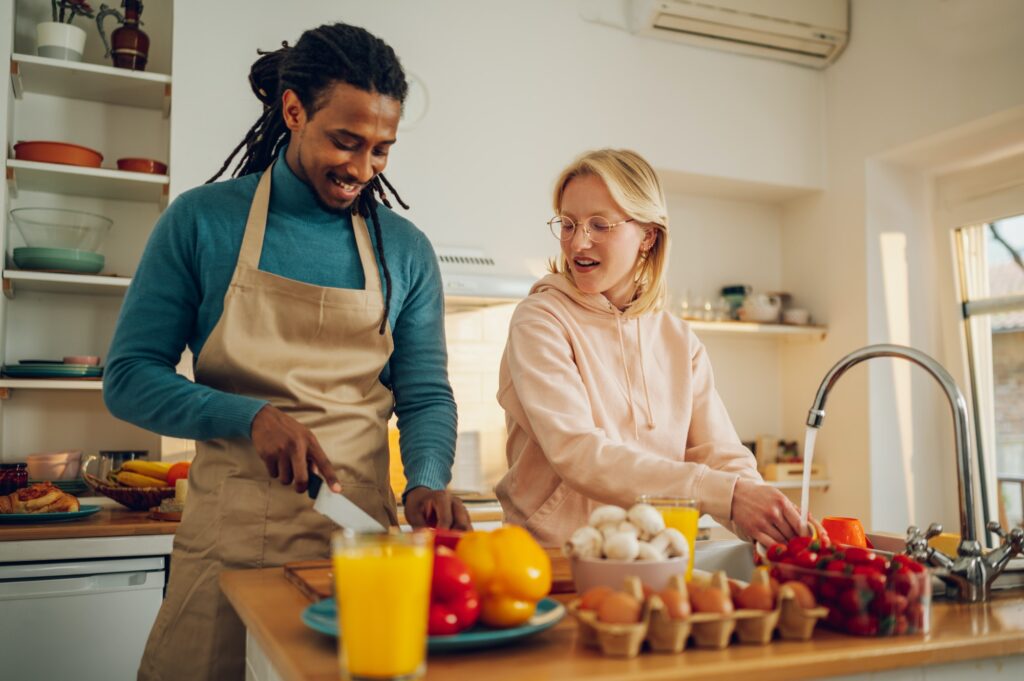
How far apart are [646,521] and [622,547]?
58 mm

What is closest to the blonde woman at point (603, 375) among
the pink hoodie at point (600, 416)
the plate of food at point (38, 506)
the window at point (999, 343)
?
the pink hoodie at point (600, 416)

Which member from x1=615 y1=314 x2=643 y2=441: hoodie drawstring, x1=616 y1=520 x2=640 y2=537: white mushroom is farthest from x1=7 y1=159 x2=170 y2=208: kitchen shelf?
x1=616 y1=520 x2=640 y2=537: white mushroom

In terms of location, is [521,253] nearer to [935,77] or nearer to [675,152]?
[675,152]

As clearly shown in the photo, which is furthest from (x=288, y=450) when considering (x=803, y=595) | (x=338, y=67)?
(x=803, y=595)

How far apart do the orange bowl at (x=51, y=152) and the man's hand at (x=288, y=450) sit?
78.8 inches

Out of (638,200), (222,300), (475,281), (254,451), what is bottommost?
(254,451)

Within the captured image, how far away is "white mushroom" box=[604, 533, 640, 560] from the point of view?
3.11 ft

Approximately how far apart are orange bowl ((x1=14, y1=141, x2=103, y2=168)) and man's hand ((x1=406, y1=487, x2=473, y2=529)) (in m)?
2.09

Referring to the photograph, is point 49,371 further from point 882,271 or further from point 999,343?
point 999,343

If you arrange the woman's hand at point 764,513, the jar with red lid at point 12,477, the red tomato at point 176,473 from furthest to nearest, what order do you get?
1. the red tomato at point 176,473
2. the jar with red lid at point 12,477
3. the woman's hand at point 764,513

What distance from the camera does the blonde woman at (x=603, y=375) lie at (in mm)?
1436

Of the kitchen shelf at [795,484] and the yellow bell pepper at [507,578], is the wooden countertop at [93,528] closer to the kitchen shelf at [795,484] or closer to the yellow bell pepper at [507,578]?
the yellow bell pepper at [507,578]

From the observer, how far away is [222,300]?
144 centimetres

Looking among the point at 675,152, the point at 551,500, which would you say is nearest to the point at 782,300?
the point at 675,152
